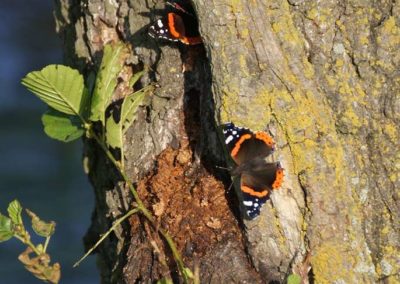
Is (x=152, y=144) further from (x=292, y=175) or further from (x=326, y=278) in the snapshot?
(x=326, y=278)

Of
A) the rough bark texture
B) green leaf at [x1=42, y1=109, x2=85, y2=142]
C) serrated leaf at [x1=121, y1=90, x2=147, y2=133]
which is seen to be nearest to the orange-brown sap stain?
the rough bark texture

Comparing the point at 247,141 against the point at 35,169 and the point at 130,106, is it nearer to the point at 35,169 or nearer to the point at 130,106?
the point at 130,106

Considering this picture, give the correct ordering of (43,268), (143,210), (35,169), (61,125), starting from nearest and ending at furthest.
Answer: (43,268)
(143,210)
(61,125)
(35,169)

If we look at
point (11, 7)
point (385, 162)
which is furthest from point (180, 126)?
point (11, 7)

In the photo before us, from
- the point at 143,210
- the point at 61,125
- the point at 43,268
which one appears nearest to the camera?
the point at 43,268

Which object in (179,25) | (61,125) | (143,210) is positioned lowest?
(143,210)

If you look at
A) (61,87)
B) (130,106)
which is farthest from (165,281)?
(61,87)

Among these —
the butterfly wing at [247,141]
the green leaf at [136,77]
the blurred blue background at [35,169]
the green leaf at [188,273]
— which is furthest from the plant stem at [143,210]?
the blurred blue background at [35,169]
